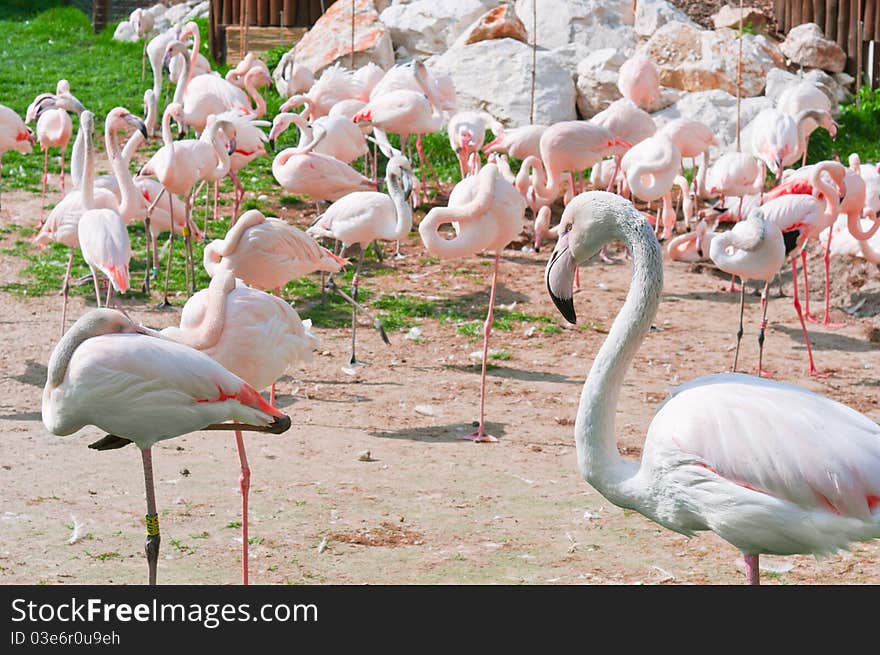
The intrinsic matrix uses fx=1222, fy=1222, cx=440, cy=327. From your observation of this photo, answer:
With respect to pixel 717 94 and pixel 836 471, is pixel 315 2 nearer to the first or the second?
pixel 717 94

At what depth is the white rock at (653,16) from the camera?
13.9m

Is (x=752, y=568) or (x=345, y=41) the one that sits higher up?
(x=345, y=41)

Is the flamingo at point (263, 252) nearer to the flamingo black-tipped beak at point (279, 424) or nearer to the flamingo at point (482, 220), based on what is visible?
the flamingo at point (482, 220)

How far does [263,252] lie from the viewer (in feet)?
23.0

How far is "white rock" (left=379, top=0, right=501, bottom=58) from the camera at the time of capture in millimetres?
14297

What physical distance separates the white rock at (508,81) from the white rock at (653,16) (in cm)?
131

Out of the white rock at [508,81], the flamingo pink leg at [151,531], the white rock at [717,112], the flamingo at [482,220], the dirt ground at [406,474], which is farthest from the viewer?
the white rock at [508,81]

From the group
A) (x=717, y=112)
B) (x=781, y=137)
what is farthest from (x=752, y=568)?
(x=717, y=112)

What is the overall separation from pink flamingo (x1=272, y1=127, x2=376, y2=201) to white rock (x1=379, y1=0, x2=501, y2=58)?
200 inches

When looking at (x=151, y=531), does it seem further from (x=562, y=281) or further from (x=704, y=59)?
(x=704, y=59)

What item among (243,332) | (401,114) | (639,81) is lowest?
(243,332)

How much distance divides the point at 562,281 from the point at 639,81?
841cm

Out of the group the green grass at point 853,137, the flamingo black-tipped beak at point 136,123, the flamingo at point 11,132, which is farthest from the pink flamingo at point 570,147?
the flamingo at point 11,132

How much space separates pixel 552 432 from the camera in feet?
22.0
